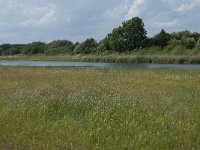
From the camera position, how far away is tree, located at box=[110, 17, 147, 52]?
96500 mm

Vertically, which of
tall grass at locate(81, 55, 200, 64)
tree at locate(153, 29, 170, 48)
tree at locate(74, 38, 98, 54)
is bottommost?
tall grass at locate(81, 55, 200, 64)

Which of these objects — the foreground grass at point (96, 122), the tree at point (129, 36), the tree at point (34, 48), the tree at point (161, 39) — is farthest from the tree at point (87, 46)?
the foreground grass at point (96, 122)

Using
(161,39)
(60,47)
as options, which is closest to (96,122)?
(161,39)

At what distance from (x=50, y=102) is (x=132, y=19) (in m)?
86.7

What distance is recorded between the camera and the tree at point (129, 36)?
96500mm

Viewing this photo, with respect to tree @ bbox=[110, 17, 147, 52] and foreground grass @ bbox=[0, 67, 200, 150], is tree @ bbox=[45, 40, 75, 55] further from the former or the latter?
foreground grass @ bbox=[0, 67, 200, 150]

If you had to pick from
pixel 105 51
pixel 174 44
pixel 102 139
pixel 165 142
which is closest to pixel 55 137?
pixel 102 139

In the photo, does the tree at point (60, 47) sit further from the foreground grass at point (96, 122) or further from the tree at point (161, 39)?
the foreground grass at point (96, 122)

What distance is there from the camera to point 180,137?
28.7 feet

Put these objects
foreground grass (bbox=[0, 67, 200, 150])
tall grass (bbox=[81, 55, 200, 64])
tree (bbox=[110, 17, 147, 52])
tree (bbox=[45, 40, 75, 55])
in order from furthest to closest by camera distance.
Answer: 1. tree (bbox=[45, 40, 75, 55])
2. tree (bbox=[110, 17, 147, 52])
3. tall grass (bbox=[81, 55, 200, 64])
4. foreground grass (bbox=[0, 67, 200, 150])

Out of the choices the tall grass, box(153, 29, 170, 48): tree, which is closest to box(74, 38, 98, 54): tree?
box(153, 29, 170, 48): tree

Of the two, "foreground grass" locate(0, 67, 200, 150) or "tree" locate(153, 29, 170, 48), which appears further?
"tree" locate(153, 29, 170, 48)

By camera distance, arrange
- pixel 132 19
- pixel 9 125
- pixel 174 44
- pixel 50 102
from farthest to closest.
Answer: pixel 132 19, pixel 174 44, pixel 50 102, pixel 9 125

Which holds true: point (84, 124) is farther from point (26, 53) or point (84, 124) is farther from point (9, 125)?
point (26, 53)
